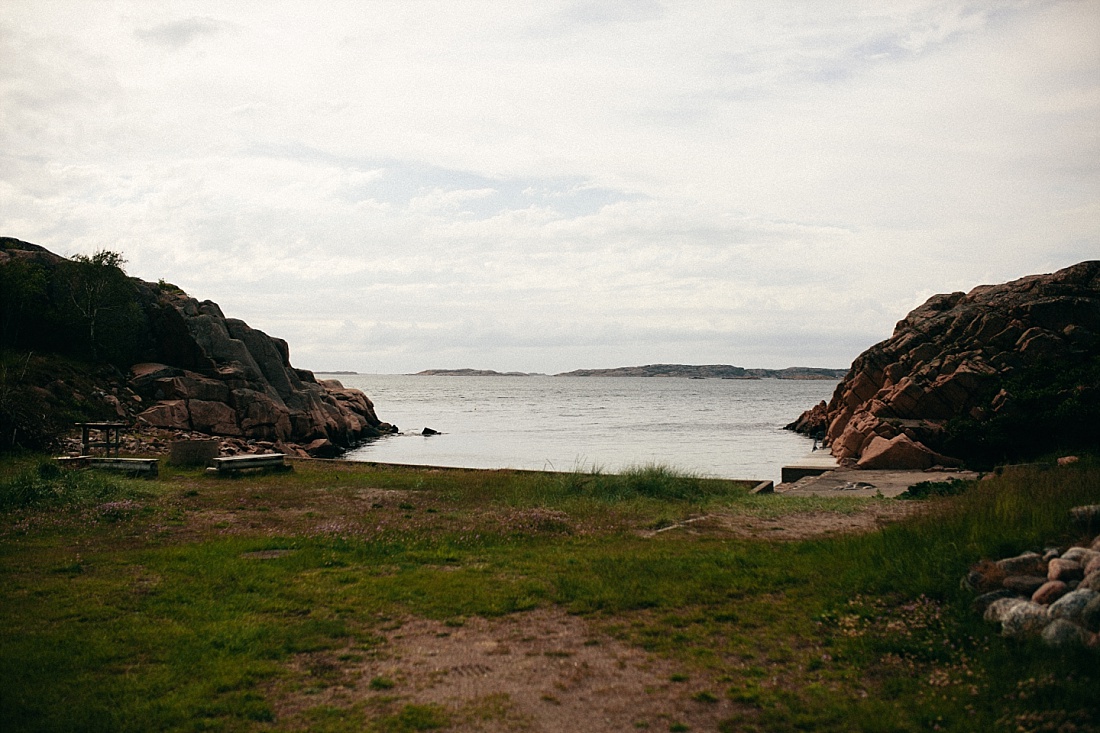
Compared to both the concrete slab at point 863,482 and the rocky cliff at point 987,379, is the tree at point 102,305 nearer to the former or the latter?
the concrete slab at point 863,482

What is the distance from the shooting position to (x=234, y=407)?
3716 cm

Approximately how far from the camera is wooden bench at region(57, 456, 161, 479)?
64.7 feet

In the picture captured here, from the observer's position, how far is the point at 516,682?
697 centimetres

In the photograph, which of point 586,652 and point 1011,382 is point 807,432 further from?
point 586,652

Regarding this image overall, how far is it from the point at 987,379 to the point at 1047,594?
26573mm

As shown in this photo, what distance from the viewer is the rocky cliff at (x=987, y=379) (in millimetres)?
25406

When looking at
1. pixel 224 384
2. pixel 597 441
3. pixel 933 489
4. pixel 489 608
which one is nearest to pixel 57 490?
pixel 489 608

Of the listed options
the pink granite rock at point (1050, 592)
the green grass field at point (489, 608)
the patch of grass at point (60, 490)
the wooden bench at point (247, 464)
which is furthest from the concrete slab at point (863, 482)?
the patch of grass at point (60, 490)

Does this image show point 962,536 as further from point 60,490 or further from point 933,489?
point 60,490

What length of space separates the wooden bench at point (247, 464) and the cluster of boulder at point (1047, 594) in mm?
19267

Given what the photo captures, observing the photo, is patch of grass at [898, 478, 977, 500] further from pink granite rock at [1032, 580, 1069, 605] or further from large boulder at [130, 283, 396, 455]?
large boulder at [130, 283, 396, 455]

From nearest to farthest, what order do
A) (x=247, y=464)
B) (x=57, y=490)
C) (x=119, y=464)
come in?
1. (x=57, y=490)
2. (x=119, y=464)
3. (x=247, y=464)

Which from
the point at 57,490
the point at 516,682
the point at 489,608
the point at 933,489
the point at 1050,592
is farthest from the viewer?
the point at 933,489

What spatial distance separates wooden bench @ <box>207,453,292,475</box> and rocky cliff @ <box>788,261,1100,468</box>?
65.9 ft
